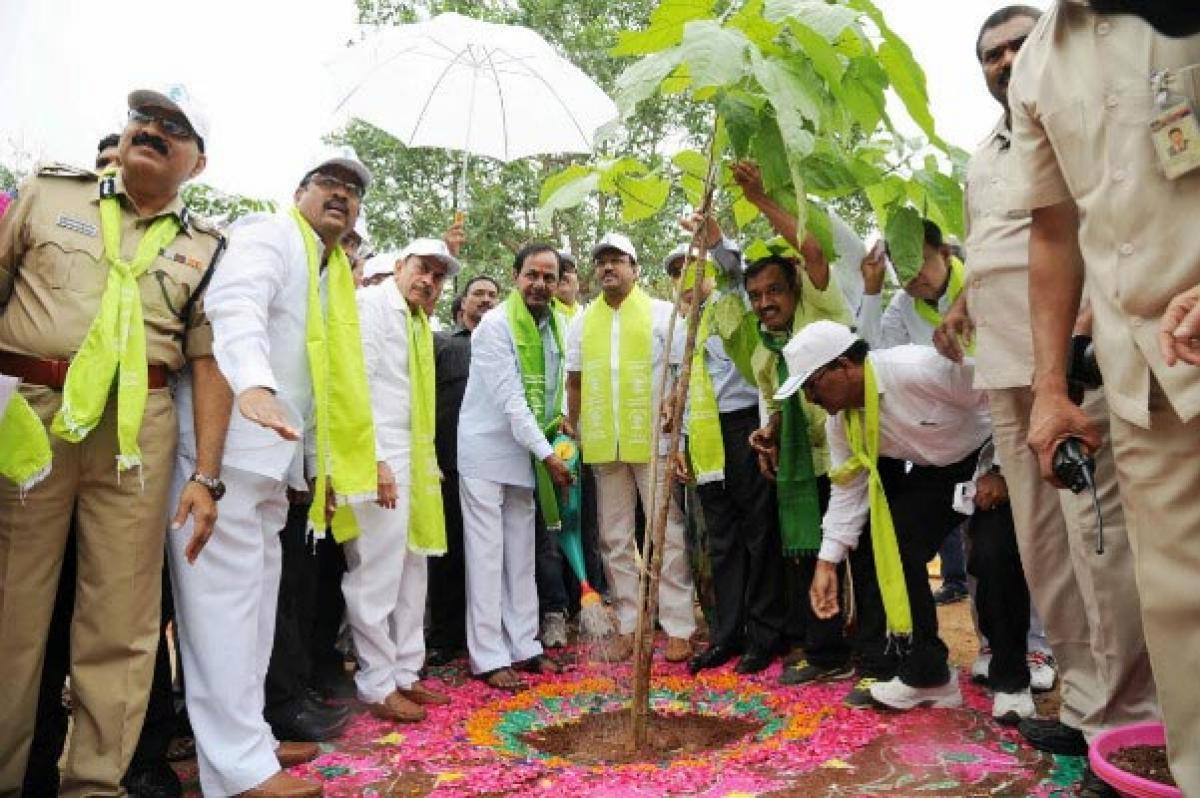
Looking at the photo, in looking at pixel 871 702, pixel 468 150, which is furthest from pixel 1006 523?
pixel 468 150

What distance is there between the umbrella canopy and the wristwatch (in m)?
2.49

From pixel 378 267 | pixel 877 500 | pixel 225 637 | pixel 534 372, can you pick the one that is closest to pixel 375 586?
pixel 225 637

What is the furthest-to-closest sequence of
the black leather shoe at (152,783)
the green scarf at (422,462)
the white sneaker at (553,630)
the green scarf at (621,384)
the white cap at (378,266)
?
the white cap at (378,266)
the white sneaker at (553,630)
the green scarf at (621,384)
the green scarf at (422,462)
the black leather shoe at (152,783)

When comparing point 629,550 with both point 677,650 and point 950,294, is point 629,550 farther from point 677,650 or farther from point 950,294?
point 950,294

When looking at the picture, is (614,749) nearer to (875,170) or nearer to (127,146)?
(875,170)

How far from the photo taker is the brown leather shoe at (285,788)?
109 inches

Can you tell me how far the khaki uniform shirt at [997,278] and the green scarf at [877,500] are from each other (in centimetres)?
54

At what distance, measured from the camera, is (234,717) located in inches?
110

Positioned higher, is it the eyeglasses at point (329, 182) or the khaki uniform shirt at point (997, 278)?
the eyeglasses at point (329, 182)

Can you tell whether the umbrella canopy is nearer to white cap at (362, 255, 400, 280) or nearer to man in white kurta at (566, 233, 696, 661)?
man in white kurta at (566, 233, 696, 661)

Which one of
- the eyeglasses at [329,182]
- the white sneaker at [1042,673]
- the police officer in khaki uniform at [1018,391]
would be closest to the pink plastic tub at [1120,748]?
the police officer in khaki uniform at [1018,391]

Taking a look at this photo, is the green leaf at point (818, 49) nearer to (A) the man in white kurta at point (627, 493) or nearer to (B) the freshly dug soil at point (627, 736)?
(B) the freshly dug soil at point (627, 736)

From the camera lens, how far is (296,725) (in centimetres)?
350

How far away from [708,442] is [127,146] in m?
2.78
